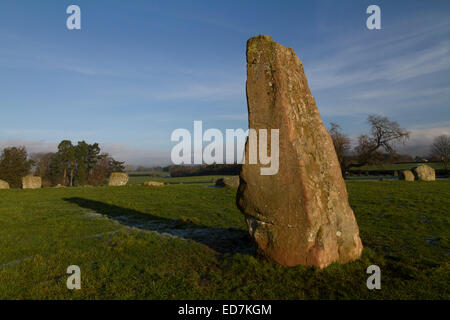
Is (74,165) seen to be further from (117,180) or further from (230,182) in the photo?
(230,182)

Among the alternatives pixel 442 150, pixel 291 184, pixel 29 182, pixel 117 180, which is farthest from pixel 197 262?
pixel 442 150

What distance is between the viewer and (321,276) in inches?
231

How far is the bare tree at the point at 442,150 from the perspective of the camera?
45.2 meters

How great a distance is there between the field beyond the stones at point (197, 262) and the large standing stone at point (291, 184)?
472mm

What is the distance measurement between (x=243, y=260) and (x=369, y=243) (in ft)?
14.6

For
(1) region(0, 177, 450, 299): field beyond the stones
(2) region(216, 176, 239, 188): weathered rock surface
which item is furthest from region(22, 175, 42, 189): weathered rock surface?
(2) region(216, 176, 239, 188): weathered rock surface

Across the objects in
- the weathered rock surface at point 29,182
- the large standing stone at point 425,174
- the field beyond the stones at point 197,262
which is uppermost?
the large standing stone at point 425,174

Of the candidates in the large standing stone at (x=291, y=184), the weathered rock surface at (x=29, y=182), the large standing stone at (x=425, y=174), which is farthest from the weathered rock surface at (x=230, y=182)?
the weathered rock surface at (x=29, y=182)

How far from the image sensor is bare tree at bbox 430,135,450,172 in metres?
45.2

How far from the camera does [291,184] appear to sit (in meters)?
6.29

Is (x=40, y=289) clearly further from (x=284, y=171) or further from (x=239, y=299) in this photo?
(x=284, y=171)

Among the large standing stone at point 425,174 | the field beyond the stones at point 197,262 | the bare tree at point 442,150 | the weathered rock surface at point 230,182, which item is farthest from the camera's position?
the bare tree at point 442,150

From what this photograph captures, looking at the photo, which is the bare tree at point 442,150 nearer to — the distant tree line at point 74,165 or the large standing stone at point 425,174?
the large standing stone at point 425,174
